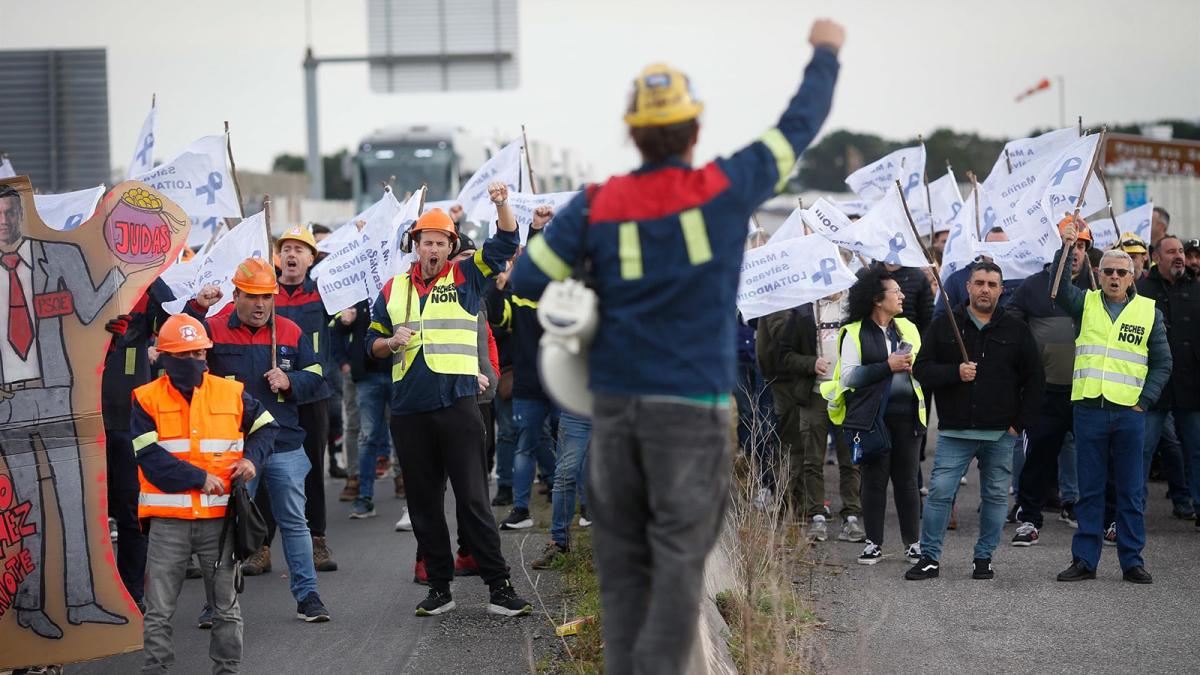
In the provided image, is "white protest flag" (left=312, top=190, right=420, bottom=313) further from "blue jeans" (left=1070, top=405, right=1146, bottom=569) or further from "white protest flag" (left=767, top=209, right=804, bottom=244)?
"blue jeans" (left=1070, top=405, right=1146, bottom=569)

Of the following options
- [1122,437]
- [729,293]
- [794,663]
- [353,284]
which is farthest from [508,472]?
[729,293]

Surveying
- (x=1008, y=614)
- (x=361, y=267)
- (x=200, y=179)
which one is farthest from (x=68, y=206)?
(x=1008, y=614)

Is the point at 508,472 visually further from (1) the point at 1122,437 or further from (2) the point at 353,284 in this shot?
(1) the point at 1122,437

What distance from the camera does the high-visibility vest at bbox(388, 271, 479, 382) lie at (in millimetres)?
8195

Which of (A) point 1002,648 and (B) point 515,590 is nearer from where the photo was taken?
(A) point 1002,648

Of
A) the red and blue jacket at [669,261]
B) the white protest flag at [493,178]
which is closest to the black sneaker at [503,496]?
the white protest flag at [493,178]

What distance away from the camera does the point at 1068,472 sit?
1173 cm

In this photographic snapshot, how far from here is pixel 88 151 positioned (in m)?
22.3

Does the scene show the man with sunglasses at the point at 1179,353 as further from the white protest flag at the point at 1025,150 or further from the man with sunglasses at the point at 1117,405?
the white protest flag at the point at 1025,150

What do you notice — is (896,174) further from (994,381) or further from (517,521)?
(517,521)

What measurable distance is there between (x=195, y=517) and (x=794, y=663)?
2.85 m

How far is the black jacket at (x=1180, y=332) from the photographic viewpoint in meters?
11.1

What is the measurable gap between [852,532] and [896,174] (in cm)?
471

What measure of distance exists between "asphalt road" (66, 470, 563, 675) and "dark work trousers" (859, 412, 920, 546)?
230 cm
